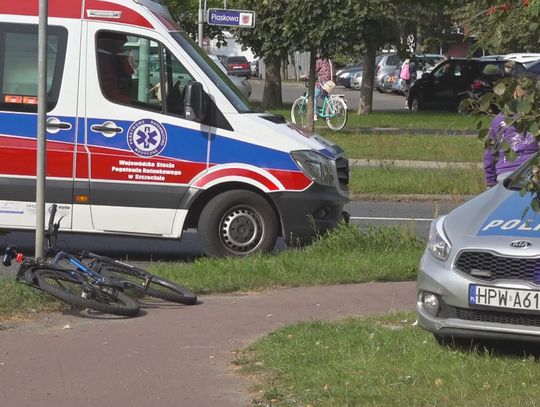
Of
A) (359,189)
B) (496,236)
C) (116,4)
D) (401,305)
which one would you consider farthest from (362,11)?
(496,236)

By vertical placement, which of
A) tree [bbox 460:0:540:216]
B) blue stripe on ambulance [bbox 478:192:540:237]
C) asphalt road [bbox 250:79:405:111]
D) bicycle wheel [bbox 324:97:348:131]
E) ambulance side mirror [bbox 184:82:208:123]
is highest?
tree [bbox 460:0:540:216]

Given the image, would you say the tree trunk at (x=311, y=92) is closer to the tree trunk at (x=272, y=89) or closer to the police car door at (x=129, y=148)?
the tree trunk at (x=272, y=89)

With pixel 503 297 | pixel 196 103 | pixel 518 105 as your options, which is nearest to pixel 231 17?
pixel 196 103

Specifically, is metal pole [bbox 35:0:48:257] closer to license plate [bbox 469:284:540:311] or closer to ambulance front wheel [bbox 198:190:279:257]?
ambulance front wheel [bbox 198:190:279:257]

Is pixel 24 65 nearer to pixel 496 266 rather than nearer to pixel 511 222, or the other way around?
pixel 511 222

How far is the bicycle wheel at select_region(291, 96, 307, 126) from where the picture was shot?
28.2m

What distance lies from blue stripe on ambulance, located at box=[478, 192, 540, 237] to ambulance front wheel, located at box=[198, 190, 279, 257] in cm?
386

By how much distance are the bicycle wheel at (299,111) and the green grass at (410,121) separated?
1.25 m

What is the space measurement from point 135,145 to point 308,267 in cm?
196

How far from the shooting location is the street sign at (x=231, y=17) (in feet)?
70.5

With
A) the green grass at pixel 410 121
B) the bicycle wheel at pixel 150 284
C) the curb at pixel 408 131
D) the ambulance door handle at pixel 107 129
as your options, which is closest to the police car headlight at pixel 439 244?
the bicycle wheel at pixel 150 284

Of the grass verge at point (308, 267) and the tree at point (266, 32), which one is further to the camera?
the tree at point (266, 32)

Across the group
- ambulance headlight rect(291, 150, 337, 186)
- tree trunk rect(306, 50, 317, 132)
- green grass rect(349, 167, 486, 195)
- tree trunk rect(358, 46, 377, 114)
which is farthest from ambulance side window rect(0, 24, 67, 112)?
tree trunk rect(358, 46, 377, 114)

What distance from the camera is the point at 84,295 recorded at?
838 cm
